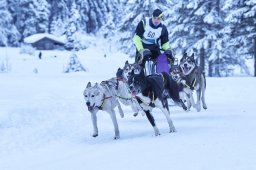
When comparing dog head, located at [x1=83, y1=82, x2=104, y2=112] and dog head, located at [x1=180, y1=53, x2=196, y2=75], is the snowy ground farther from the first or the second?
dog head, located at [x1=180, y1=53, x2=196, y2=75]

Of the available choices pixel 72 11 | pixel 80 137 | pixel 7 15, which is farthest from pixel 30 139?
pixel 72 11

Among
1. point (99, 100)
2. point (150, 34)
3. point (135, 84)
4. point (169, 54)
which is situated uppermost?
point (150, 34)

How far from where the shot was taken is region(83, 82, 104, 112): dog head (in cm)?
713

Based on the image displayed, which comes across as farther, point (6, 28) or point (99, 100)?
point (6, 28)

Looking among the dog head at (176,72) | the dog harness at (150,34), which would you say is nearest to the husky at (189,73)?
the dog head at (176,72)

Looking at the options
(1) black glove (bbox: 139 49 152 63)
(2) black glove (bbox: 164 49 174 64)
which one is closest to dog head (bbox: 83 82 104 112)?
(1) black glove (bbox: 139 49 152 63)

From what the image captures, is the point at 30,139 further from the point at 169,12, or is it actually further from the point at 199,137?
the point at 169,12

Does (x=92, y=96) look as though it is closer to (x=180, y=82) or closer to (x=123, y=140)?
(x=123, y=140)

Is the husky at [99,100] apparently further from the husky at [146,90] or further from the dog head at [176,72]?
the dog head at [176,72]

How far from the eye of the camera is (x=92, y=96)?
7.13 m

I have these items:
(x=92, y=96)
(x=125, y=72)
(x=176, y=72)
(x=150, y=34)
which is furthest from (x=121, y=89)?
(x=92, y=96)

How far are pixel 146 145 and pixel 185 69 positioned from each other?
3858 millimetres

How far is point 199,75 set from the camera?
9898 mm

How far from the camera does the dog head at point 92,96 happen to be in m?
7.13
